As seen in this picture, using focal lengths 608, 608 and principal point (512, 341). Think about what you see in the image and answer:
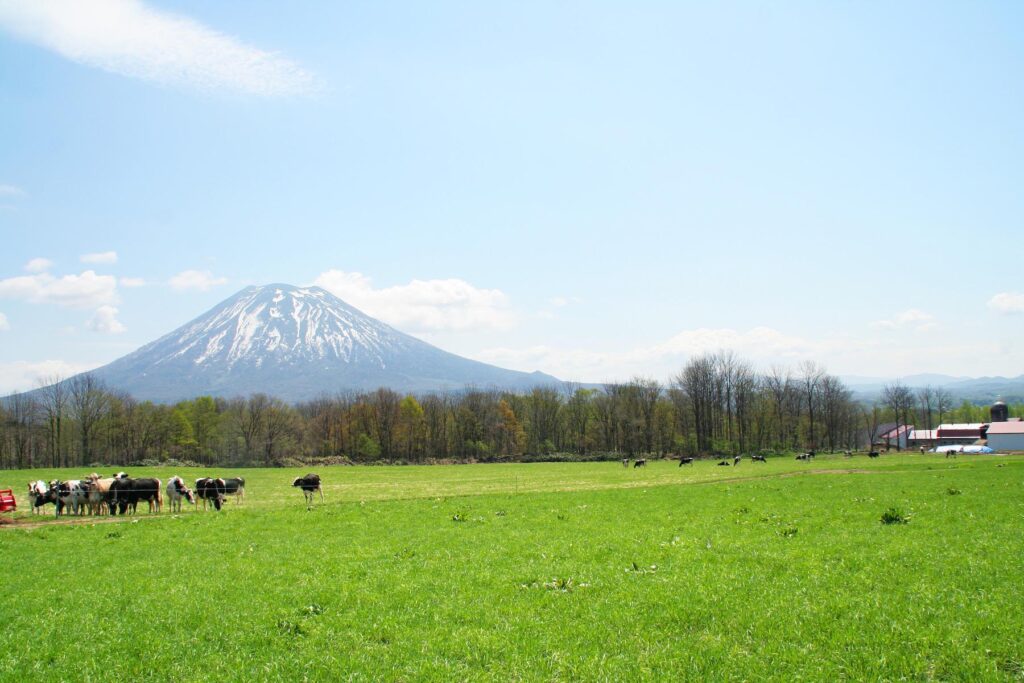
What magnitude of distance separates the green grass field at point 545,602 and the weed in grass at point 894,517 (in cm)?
21

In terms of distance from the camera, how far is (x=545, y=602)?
394 inches

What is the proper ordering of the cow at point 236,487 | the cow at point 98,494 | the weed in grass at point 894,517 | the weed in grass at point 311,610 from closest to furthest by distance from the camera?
the weed in grass at point 311,610 < the weed in grass at point 894,517 < the cow at point 98,494 < the cow at point 236,487

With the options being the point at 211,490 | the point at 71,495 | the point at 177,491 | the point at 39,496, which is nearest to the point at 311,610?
the point at 211,490

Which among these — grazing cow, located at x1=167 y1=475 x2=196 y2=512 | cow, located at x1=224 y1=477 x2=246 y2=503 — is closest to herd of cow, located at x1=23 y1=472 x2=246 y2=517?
grazing cow, located at x1=167 y1=475 x2=196 y2=512

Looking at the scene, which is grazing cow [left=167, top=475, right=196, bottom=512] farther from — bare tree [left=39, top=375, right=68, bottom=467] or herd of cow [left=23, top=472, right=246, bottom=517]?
bare tree [left=39, top=375, right=68, bottom=467]

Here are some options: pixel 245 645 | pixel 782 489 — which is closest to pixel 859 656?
pixel 245 645

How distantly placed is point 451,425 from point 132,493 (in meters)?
95.9

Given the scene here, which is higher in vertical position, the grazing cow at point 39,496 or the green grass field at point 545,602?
the green grass field at point 545,602

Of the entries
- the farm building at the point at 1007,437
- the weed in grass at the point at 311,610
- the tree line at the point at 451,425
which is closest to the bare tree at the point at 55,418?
the tree line at the point at 451,425

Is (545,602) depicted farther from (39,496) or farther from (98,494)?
(39,496)

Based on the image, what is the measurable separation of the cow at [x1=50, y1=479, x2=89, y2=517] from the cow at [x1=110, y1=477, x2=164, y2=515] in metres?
1.33

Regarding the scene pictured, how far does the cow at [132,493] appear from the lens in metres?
30.2

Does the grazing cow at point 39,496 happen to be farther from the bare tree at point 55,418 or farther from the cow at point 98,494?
the bare tree at point 55,418

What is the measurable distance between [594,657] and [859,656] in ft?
10.3
